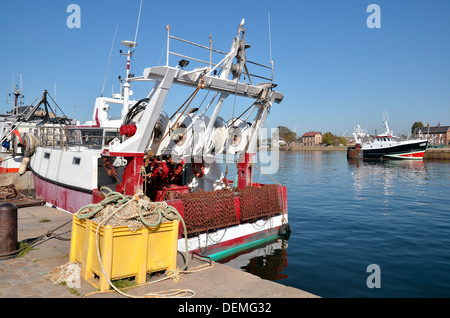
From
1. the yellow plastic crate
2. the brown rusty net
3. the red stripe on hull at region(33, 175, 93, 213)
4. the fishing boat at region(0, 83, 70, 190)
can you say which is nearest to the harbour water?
the brown rusty net

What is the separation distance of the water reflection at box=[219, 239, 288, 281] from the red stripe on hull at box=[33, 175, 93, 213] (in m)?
5.60

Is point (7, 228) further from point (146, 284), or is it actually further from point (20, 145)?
point (20, 145)

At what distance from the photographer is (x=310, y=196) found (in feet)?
81.7

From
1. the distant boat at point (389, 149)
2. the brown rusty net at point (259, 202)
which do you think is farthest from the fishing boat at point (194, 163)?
the distant boat at point (389, 149)

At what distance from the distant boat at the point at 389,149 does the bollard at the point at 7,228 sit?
244 feet

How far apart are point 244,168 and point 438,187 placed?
80.2ft

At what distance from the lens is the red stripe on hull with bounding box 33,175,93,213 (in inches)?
481

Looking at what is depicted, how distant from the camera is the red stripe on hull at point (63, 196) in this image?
40.1ft

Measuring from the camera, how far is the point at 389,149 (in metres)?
70.2

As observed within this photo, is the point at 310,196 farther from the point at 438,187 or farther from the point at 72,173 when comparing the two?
the point at 72,173
